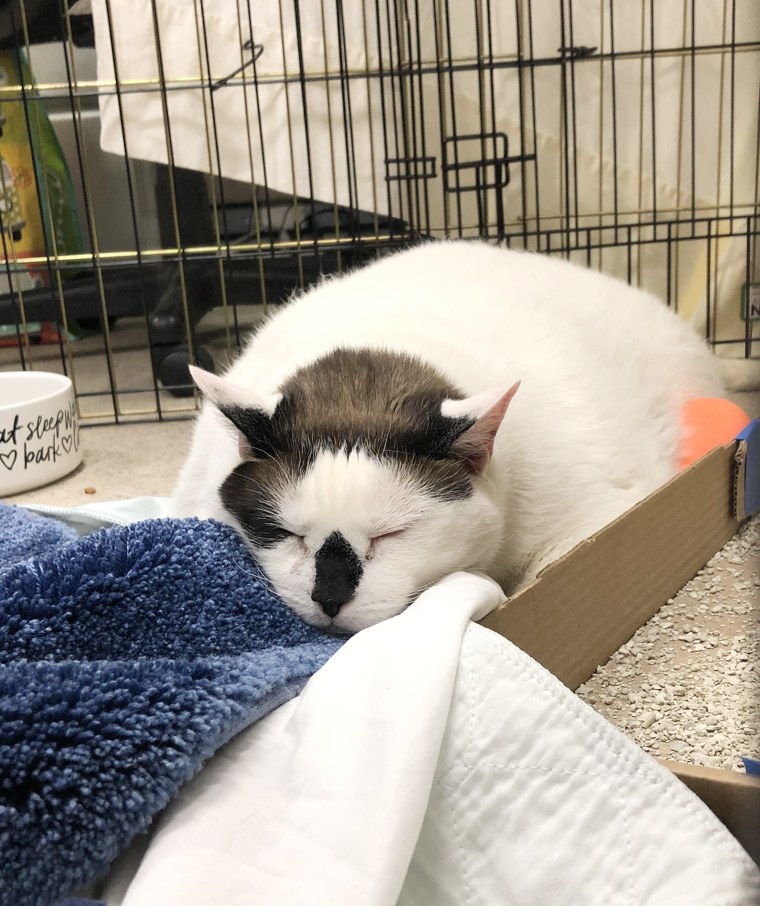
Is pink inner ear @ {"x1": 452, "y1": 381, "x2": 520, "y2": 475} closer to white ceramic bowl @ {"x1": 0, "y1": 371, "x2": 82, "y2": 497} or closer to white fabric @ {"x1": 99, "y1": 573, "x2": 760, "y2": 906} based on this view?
white fabric @ {"x1": 99, "y1": 573, "x2": 760, "y2": 906}

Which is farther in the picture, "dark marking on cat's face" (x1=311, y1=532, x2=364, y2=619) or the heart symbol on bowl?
the heart symbol on bowl

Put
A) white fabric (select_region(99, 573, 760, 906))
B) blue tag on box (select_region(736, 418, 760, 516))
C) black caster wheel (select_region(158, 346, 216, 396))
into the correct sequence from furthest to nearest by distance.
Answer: black caster wheel (select_region(158, 346, 216, 396))
blue tag on box (select_region(736, 418, 760, 516))
white fabric (select_region(99, 573, 760, 906))

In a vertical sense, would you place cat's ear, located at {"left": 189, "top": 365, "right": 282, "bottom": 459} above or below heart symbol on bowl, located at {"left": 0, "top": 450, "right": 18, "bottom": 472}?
above

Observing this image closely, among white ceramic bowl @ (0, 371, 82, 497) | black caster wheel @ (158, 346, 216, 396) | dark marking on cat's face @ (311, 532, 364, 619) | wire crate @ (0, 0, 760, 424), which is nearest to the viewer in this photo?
dark marking on cat's face @ (311, 532, 364, 619)

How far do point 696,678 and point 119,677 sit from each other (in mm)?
610

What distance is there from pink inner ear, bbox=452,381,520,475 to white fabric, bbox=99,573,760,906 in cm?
24

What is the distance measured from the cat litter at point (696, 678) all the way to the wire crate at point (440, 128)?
1106 millimetres

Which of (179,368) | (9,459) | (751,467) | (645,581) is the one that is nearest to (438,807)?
(645,581)

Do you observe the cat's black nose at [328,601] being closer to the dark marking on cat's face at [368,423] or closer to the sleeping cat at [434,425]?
the sleeping cat at [434,425]

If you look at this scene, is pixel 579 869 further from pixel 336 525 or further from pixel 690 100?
pixel 690 100

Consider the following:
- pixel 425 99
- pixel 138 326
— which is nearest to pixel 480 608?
pixel 425 99

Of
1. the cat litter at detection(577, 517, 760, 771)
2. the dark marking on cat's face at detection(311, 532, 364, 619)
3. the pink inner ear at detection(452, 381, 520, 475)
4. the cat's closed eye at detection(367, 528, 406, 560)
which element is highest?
the pink inner ear at detection(452, 381, 520, 475)

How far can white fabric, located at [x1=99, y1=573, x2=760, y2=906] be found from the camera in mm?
580

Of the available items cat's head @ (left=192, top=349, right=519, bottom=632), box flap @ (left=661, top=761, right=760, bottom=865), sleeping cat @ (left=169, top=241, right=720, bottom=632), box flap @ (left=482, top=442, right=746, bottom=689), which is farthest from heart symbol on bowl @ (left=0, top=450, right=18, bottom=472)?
box flap @ (left=661, top=761, right=760, bottom=865)
